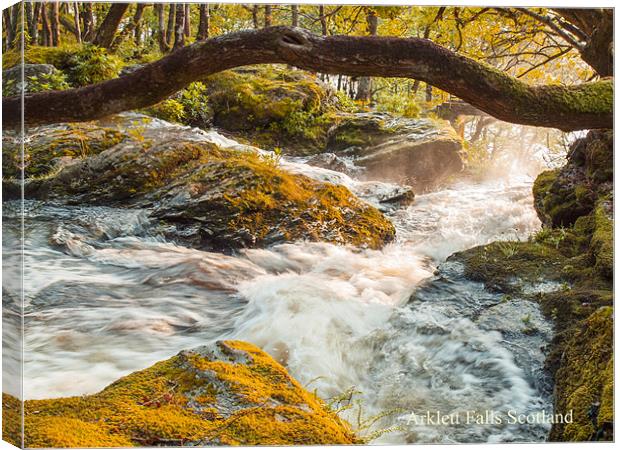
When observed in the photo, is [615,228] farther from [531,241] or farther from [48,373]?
[48,373]

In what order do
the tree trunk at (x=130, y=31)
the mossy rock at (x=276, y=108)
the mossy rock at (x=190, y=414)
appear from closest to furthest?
the mossy rock at (x=190, y=414), the tree trunk at (x=130, y=31), the mossy rock at (x=276, y=108)

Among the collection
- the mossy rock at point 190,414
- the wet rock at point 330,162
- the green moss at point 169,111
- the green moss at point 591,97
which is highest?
the green moss at point 591,97

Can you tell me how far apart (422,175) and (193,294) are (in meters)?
5.10

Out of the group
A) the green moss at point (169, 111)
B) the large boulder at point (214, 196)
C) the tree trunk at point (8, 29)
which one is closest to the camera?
the tree trunk at point (8, 29)

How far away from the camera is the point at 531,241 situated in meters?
4.82

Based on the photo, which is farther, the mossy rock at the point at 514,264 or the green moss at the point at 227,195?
the green moss at the point at 227,195

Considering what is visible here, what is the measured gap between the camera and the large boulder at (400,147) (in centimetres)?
857

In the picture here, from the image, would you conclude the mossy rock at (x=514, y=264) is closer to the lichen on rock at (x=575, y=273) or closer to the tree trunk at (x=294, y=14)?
the lichen on rock at (x=575, y=273)

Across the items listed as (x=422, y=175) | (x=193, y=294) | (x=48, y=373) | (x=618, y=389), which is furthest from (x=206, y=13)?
(x=422, y=175)

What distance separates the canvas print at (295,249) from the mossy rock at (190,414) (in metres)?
0.01

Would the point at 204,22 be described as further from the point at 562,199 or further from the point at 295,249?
the point at 562,199

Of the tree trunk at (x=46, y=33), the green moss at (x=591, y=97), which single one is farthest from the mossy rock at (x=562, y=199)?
the tree trunk at (x=46, y=33)

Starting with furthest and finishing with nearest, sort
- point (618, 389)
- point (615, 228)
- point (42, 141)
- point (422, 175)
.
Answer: point (422, 175) < point (42, 141) < point (615, 228) < point (618, 389)

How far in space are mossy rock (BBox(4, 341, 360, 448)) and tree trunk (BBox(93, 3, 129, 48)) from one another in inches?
148
